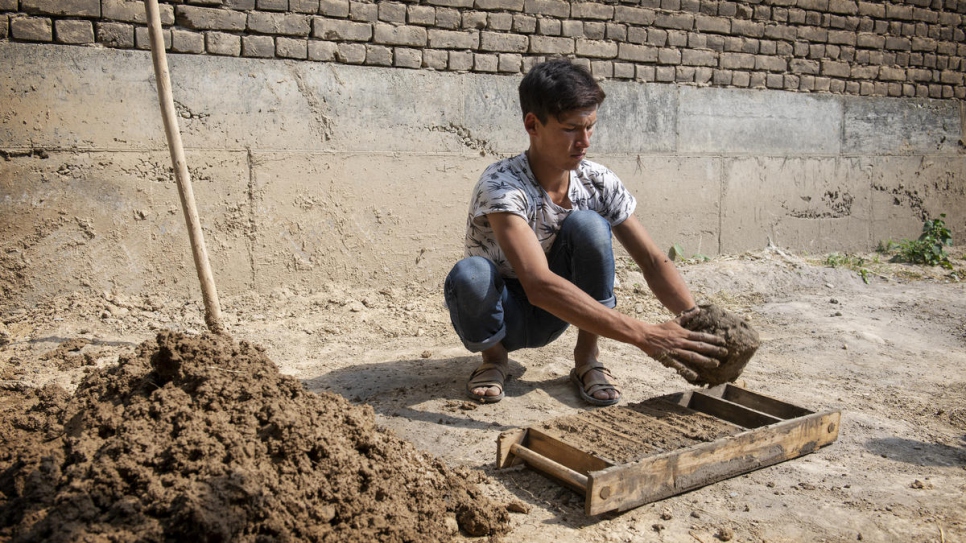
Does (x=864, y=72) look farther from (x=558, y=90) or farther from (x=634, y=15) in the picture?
(x=558, y=90)

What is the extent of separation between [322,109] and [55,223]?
5.37ft

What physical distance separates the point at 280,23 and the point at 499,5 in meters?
1.47

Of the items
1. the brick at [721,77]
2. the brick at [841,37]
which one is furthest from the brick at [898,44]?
the brick at [721,77]

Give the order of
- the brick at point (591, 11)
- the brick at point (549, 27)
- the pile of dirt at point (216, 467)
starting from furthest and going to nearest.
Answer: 1. the brick at point (591, 11)
2. the brick at point (549, 27)
3. the pile of dirt at point (216, 467)

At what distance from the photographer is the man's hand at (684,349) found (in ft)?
9.04

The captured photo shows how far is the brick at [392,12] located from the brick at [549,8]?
2.96 ft

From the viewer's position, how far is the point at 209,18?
4.58 meters

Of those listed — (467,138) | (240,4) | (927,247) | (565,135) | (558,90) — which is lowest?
(927,247)

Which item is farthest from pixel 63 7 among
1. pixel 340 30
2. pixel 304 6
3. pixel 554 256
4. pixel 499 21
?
pixel 554 256

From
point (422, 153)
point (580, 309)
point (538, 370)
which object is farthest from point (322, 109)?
point (580, 309)

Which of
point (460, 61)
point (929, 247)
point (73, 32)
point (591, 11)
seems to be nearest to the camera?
point (73, 32)

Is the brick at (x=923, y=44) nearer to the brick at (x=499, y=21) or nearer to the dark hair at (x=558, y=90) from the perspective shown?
the brick at (x=499, y=21)

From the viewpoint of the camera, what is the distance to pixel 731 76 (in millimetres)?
6379

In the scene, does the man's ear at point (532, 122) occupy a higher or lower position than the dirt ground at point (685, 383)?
higher
